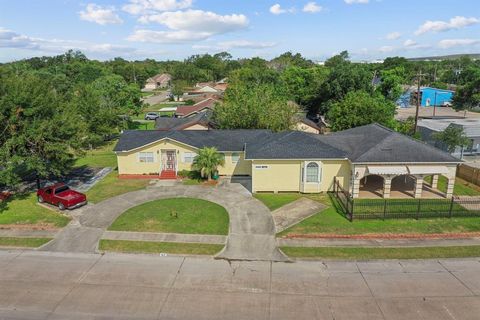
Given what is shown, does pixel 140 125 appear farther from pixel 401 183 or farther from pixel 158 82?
pixel 158 82

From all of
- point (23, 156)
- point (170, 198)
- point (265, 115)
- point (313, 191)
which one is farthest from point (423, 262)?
point (23, 156)

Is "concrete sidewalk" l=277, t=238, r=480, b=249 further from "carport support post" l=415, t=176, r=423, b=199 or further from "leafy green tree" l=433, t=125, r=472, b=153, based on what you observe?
"leafy green tree" l=433, t=125, r=472, b=153

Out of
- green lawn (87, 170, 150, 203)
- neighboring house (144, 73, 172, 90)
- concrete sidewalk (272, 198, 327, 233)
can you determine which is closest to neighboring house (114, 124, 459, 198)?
green lawn (87, 170, 150, 203)

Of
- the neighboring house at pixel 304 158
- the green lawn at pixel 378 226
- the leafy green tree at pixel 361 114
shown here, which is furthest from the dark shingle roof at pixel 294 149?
the leafy green tree at pixel 361 114

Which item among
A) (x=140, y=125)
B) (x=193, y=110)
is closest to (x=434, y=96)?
(x=193, y=110)

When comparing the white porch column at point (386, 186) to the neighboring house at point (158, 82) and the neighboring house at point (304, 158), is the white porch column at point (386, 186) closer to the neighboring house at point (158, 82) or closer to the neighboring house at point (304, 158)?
the neighboring house at point (304, 158)
